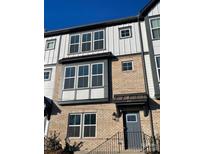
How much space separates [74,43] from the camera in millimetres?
13062

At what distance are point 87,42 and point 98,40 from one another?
84cm

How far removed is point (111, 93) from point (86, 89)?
5.36 feet

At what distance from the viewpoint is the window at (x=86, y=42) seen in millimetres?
12586

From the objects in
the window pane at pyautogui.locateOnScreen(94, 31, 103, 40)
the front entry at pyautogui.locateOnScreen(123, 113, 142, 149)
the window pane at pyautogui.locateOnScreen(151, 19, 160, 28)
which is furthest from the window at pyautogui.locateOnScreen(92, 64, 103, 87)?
the window pane at pyautogui.locateOnScreen(151, 19, 160, 28)

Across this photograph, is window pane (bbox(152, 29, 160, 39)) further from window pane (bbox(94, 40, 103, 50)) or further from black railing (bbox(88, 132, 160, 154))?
black railing (bbox(88, 132, 160, 154))

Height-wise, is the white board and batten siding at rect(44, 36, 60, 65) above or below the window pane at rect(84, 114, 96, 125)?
above

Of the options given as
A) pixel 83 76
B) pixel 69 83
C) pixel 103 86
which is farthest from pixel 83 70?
pixel 103 86

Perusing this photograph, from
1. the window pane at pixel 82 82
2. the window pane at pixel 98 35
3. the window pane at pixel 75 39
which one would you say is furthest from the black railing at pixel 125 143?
the window pane at pixel 75 39

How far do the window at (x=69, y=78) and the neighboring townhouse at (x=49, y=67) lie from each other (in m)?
0.97

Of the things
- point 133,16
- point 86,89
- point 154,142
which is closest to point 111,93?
point 86,89

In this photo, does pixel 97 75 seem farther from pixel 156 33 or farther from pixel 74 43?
pixel 156 33

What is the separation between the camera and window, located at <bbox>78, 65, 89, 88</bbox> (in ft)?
36.8
